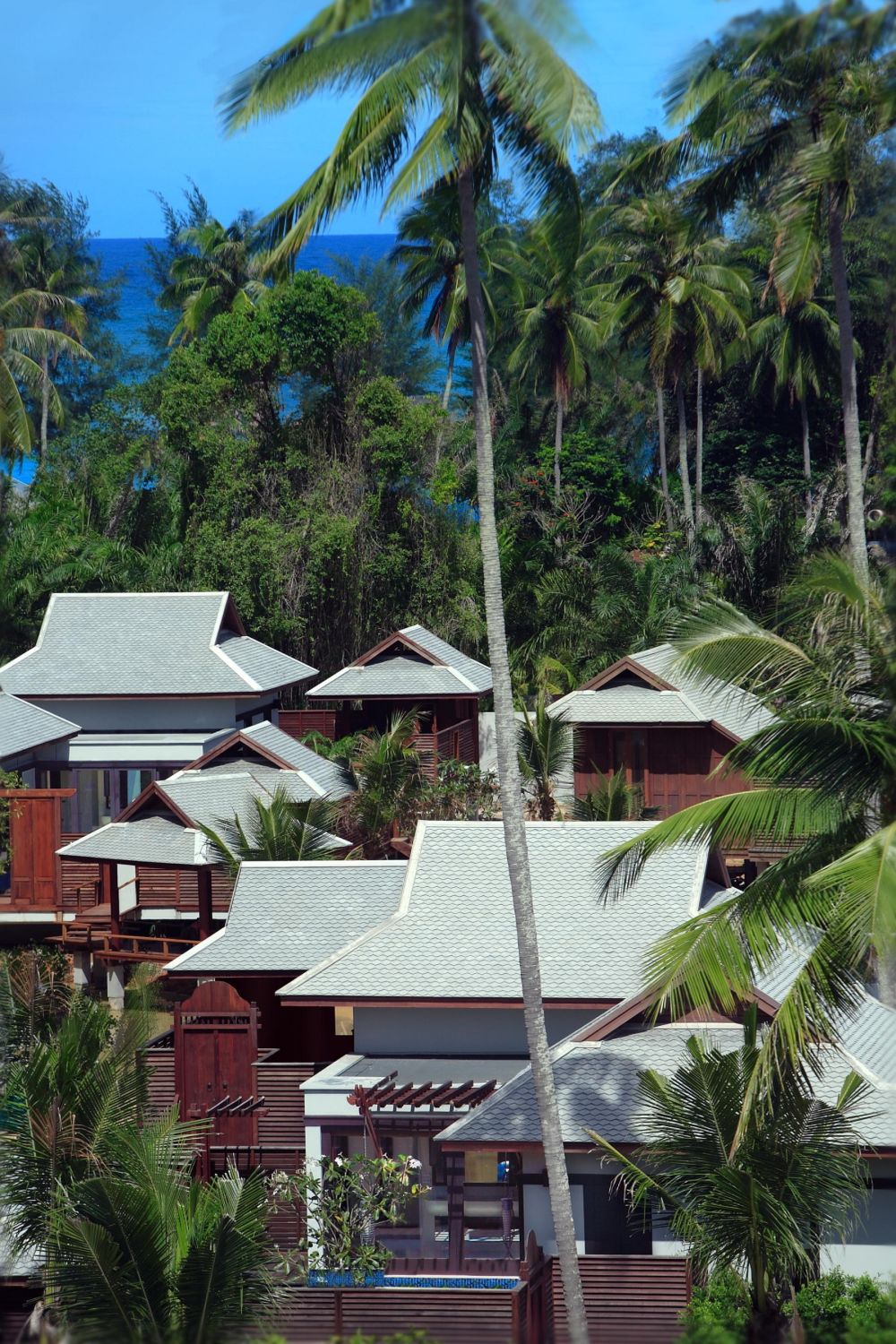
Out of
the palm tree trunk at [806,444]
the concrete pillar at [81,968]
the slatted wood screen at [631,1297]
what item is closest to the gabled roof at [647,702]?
the concrete pillar at [81,968]

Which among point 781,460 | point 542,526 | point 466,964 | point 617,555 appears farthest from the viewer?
point 781,460

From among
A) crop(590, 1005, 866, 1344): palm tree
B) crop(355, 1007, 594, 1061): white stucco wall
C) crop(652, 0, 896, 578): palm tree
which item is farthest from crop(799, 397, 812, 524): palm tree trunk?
crop(590, 1005, 866, 1344): palm tree

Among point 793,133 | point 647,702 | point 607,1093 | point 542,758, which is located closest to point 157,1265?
point 607,1093

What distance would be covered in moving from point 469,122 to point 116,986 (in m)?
17.9

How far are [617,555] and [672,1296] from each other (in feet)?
102

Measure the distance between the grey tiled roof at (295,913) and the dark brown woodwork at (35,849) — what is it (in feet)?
27.0

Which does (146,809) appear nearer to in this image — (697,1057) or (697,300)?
(697,1057)

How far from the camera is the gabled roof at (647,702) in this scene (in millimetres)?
33250

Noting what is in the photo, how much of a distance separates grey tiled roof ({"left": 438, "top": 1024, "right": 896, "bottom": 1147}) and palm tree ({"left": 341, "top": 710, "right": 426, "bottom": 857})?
11932mm

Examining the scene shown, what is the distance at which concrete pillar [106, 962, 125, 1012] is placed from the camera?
27391 mm

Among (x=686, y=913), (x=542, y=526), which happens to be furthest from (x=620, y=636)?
(x=686, y=913)

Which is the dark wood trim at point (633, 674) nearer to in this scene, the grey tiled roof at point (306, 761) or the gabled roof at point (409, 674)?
the gabled roof at point (409, 674)

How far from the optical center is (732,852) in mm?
30703

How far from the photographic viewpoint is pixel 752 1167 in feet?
41.5
